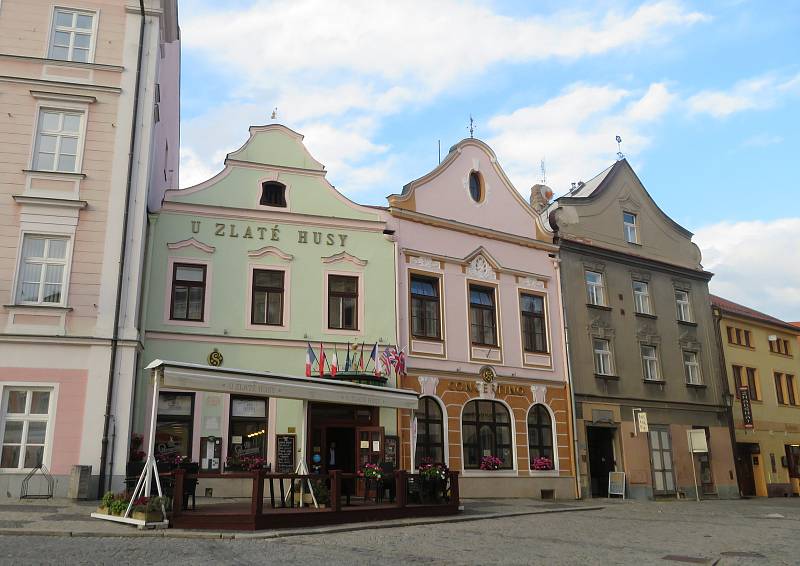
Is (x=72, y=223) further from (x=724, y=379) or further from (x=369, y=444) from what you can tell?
(x=724, y=379)

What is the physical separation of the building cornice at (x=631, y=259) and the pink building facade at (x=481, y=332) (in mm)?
1038

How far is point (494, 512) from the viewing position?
17.7 meters

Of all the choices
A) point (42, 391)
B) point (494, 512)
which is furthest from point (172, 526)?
point (494, 512)

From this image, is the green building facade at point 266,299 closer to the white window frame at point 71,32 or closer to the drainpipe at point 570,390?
the white window frame at point 71,32

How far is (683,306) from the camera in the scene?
31078 mm

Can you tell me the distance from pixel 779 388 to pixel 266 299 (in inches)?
1012

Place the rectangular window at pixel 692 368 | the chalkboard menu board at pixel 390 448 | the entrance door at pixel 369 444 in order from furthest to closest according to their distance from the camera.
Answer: the rectangular window at pixel 692 368, the chalkboard menu board at pixel 390 448, the entrance door at pixel 369 444

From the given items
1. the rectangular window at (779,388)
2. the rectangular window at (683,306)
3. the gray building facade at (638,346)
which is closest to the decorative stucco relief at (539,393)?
the gray building facade at (638,346)

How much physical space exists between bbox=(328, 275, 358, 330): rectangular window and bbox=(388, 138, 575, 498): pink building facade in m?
1.55

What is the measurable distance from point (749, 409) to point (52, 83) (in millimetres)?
28468

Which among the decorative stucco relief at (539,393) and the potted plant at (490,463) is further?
the decorative stucco relief at (539,393)

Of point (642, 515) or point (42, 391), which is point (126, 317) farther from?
point (642, 515)

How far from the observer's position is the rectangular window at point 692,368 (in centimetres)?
2986

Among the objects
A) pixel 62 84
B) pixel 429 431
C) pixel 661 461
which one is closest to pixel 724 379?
pixel 661 461
